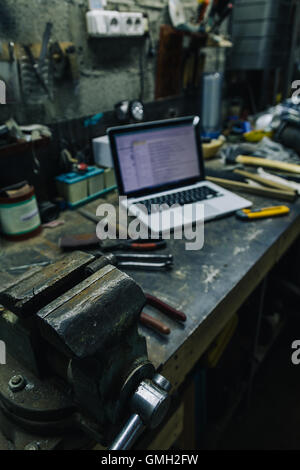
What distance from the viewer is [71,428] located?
55 cm

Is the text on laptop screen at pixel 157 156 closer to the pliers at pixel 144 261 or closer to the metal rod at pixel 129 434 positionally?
the pliers at pixel 144 261

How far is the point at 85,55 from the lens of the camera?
1.42m

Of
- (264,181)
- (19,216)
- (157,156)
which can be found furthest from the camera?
(264,181)

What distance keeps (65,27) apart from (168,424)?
1458 millimetres

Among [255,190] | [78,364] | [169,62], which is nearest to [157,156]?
[255,190]

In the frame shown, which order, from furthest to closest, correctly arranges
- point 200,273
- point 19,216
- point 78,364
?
point 19,216, point 200,273, point 78,364

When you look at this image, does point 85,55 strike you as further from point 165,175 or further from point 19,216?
point 19,216

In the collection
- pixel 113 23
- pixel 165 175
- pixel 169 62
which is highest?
pixel 113 23

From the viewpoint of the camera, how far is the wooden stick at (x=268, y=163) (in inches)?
62.7

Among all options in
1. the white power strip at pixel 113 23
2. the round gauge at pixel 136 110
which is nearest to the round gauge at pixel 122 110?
the round gauge at pixel 136 110

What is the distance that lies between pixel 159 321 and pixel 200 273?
24 cm

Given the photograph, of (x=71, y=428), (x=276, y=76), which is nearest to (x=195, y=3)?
(x=276, y=76)

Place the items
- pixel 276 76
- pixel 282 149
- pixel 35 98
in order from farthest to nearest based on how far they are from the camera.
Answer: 1. pixel 276 76
2. pixel 282 149
3. pixel 35 98
